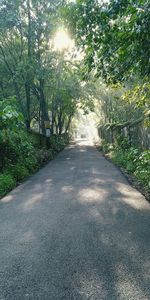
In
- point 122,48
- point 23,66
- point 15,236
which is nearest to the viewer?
point 15,236

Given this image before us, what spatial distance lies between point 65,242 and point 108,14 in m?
3.89

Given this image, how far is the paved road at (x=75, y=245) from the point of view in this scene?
2.86 metres

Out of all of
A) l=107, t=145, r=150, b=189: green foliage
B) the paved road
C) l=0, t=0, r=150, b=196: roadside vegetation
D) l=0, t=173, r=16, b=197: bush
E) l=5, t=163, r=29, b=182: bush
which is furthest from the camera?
l=5, t=163, r=29, b=182: bush

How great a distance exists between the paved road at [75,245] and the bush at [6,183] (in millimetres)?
451

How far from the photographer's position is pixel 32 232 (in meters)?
4.54

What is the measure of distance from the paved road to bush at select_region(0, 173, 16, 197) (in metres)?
0.45

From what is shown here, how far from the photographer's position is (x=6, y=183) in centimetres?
801

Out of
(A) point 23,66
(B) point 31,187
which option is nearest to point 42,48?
(A) point 23,66

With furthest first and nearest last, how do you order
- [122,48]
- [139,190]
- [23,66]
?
[23,66] → [139,190] → [122,48]

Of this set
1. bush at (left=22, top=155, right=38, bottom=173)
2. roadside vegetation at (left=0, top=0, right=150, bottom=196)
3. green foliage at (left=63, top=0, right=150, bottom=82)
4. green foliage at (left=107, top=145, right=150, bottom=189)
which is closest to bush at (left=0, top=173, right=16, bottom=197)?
roadside vegetation at (left=0, top=0, right=150, bottom=196)

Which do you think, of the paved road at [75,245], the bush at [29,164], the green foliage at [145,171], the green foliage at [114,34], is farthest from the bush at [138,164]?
the bush at [29,164]

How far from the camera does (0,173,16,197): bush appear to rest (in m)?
7.63

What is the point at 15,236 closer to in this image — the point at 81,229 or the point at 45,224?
the point at 45,224

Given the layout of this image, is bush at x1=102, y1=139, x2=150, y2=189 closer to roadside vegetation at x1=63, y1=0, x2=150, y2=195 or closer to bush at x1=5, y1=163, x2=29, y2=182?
roadside vegetation at x1=63, y1=0, x2=150, y2=195
